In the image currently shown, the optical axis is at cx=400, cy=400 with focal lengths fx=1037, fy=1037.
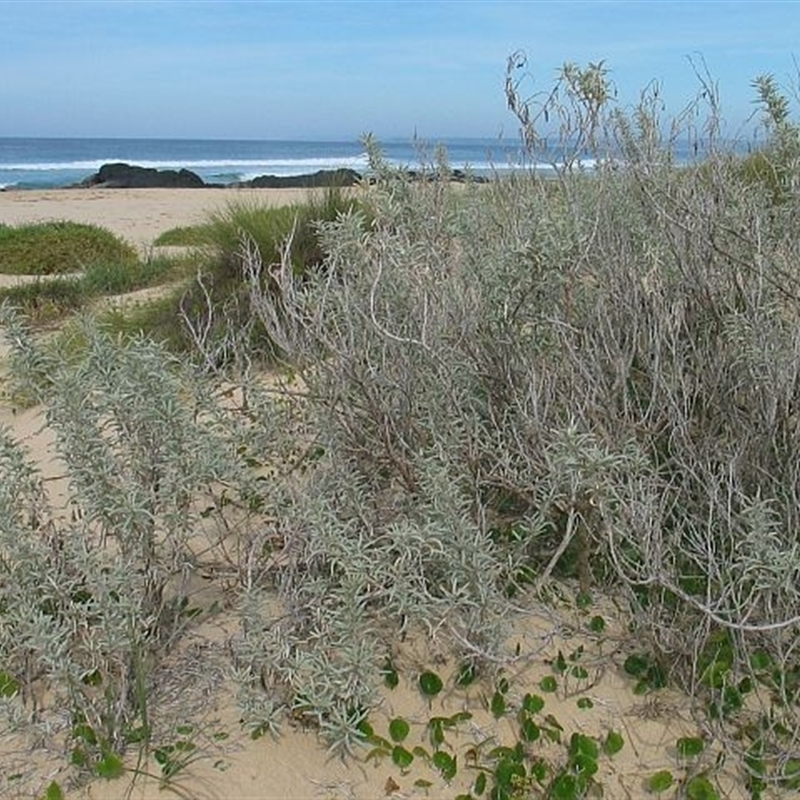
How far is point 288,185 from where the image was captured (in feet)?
95.3

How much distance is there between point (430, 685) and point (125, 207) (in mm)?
20738

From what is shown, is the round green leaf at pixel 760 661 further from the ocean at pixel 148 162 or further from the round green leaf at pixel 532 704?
the ocean at pixel 148 162

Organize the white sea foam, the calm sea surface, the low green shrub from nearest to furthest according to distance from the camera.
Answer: the low green shrub, the calm sea surface, the white sea foam

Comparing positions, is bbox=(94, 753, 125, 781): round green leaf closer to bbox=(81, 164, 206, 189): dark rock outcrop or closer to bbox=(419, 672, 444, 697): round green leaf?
bbox=(419, 672, 444, 697): round green leaf

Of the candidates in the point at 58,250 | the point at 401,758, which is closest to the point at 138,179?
the point at 58,250

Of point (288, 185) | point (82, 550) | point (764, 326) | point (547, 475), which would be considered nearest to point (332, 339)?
point (547, 475)

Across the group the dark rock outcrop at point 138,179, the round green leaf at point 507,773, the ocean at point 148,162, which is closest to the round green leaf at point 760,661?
the round green leaf at point 507,773

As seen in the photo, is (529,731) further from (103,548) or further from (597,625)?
(103,548)

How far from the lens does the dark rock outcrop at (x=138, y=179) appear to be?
104ft

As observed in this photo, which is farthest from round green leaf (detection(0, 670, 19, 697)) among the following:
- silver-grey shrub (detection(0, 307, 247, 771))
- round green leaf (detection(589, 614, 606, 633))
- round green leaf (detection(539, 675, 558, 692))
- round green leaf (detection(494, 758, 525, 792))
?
A: round green leaf (detection(589, 614, 606, 633))

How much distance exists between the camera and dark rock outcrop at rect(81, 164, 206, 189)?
31.8m

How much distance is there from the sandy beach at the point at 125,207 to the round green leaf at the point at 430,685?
1130cm

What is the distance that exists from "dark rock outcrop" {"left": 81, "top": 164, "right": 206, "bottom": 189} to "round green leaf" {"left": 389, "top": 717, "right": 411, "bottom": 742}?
1194 inches

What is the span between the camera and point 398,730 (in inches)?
97.4
